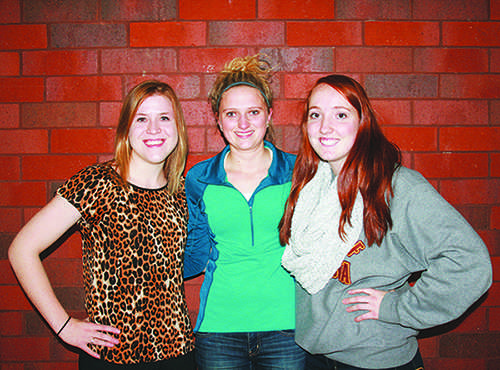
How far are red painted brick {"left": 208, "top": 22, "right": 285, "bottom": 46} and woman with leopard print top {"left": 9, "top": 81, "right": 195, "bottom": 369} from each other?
0.77 m

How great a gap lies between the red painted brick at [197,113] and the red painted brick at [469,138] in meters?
1.57

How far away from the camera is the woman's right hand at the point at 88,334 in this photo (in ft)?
5.65

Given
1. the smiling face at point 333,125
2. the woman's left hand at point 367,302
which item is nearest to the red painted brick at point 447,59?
the smiling face at point 333,125

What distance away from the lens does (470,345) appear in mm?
2461

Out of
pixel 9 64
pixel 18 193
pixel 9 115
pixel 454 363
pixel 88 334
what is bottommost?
pixel 454 363

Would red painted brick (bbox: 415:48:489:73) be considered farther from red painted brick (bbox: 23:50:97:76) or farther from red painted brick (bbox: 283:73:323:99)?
red painted brick (bbox: 23:50:97:76)

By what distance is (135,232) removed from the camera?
1746 millimetres

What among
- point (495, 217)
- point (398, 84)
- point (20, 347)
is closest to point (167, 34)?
point (398, 84)

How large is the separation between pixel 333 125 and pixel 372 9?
1214mm

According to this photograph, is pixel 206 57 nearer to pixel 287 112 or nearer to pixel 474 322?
pixel 287 112

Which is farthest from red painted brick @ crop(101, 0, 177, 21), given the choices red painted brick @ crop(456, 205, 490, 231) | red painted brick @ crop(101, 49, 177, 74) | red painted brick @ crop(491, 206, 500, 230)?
red painted brick @ crop(491, 206, 500, 230)

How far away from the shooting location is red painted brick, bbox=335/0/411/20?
2352 millimetres

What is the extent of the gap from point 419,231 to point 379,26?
1.56 m

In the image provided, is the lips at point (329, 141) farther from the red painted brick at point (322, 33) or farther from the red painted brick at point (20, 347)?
the red painted brick at point (20, 347)
